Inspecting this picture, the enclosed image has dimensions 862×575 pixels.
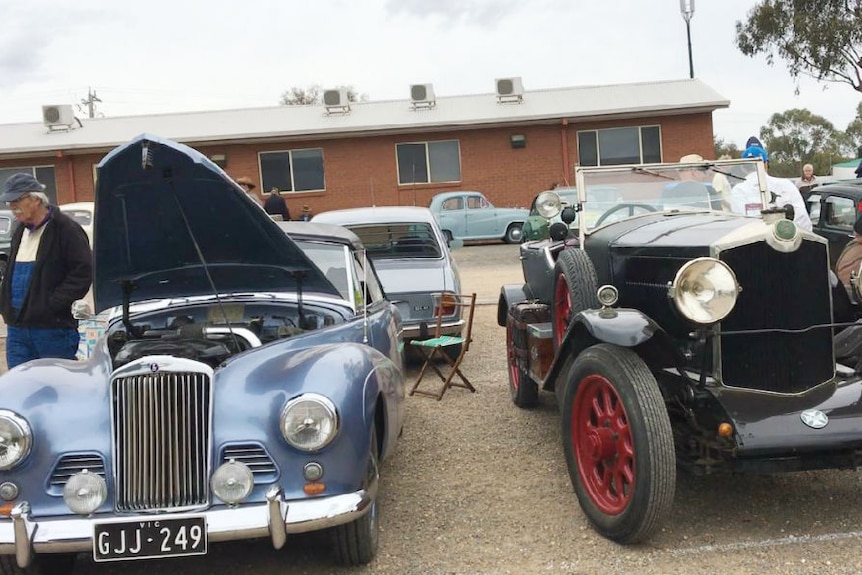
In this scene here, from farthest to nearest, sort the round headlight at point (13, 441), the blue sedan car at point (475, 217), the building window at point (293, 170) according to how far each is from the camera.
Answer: the building window at point (293, 170)
the blue sedan car at point (475, 217)
the round headlight at point (13, 441)

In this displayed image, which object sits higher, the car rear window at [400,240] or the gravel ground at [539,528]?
the car rear window at [400,240]

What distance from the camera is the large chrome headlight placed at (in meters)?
5.38

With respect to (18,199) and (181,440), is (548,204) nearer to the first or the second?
(181,440)

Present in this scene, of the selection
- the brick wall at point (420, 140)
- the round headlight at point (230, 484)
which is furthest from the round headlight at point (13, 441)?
the brick wall at point (420, 140)

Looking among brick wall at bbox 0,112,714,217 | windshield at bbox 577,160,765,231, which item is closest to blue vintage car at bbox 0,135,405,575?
windshield at bbox 577,160,765,231

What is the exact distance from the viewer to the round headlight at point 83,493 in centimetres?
305

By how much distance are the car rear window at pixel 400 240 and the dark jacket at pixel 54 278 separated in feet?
11.6

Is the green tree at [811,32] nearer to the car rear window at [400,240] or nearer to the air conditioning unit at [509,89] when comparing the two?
the air conditioning unit at [509,89]

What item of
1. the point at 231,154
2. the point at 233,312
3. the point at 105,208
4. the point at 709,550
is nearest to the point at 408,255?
the point at 233,312

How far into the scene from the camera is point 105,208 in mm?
3996

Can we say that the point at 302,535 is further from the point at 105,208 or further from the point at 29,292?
the point at 29,292

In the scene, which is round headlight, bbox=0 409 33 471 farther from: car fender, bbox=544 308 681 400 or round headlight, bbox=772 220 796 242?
round headlight, bbox=772 220 796 242

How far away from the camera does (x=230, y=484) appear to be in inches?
121

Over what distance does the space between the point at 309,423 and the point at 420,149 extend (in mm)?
19257
